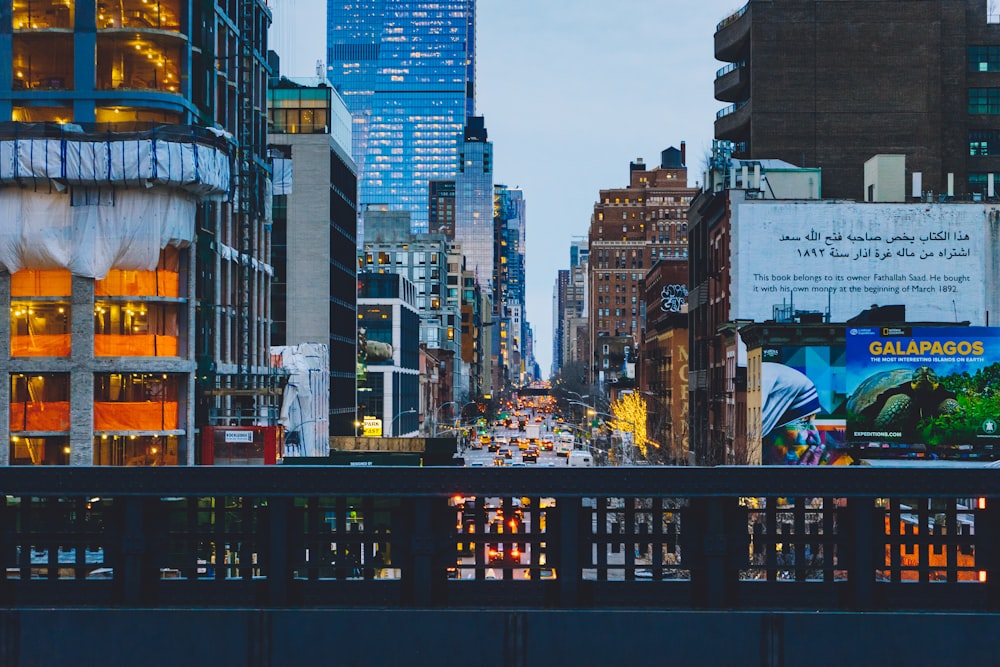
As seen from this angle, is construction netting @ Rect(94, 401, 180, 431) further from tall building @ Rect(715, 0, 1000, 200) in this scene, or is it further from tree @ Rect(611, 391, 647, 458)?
tall building @ Rect(715, 0, 1000, 200)

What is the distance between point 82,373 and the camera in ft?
155

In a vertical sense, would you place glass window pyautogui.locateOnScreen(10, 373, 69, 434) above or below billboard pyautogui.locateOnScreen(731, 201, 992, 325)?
below

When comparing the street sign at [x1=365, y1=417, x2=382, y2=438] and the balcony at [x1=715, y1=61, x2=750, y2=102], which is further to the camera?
the street sign at [x1=365, y1=417, x2=382, y2=438]

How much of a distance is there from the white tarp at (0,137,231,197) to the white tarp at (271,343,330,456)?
2297cm

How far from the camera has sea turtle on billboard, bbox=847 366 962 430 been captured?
61.6 metres

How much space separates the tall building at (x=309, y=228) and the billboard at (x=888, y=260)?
38228 mm

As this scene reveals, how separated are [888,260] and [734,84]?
1421 inches
